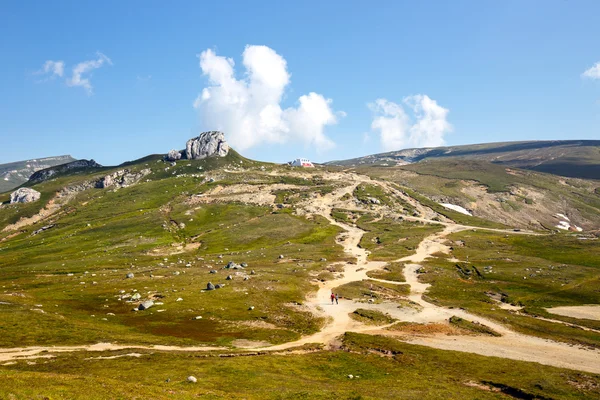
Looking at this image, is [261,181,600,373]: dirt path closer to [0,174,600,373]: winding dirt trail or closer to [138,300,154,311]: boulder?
[0,174,600,373]: winding dirt trail

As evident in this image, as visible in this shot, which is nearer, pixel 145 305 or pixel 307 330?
pixel 307 330

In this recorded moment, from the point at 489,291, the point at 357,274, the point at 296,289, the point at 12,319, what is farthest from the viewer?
the point at 357,274

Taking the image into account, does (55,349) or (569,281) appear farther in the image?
(569,281)

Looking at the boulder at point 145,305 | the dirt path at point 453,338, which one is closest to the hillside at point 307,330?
the boulder at point 145,305

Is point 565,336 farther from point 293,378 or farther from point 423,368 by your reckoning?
point 293,378

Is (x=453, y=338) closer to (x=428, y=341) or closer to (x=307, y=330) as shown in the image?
(x=428, y=341)

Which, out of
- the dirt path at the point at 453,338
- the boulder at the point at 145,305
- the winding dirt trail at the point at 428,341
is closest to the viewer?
the winding dirt trail at the point at 428,341

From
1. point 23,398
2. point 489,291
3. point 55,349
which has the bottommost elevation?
point 489,291

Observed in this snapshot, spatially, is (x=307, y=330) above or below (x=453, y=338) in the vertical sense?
above

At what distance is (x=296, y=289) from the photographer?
356 ft

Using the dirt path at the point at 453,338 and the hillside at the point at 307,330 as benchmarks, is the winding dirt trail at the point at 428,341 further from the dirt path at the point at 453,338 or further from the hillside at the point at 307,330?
the hillside at the point at 307,330

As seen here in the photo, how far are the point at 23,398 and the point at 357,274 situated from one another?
4536 inches

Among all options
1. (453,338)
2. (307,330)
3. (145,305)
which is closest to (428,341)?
(453,338)

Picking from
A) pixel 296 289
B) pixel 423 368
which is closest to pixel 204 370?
pixel 423 368
